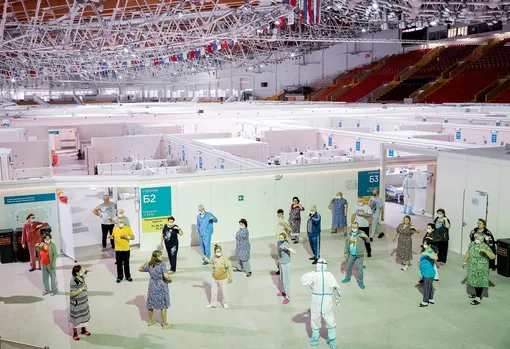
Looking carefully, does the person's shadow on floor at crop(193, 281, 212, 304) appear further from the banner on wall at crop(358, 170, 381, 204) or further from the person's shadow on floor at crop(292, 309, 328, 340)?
the banner on wall at crop(358, 170, 381, 204)

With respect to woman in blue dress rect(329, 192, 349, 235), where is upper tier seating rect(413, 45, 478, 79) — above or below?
above

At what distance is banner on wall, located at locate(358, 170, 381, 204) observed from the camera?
13.5m

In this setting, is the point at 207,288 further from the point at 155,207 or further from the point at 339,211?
the point at 339,211

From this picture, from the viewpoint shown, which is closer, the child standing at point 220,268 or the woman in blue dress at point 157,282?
the woman in blue dress at point 157,282

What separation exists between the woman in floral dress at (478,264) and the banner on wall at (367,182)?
527 cm

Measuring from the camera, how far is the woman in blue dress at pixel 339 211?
1200cm

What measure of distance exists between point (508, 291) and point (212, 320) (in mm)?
5275

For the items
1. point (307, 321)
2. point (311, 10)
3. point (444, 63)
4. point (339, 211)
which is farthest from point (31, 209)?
point (444, 63)

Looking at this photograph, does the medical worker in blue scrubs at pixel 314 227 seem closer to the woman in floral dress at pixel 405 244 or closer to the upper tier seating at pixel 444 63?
the woman in floral dress at pixel 405 244

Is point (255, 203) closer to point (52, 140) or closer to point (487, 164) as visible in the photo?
point (487, 164)

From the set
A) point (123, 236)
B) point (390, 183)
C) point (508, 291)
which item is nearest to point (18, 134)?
point (123, 236)

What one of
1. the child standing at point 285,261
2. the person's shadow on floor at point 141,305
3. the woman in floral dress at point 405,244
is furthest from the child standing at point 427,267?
the person's shadow on floor at point 141,305

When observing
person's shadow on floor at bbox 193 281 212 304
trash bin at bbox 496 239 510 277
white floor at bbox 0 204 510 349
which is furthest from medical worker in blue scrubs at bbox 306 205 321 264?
trash bin at bbox 496 239 510 277

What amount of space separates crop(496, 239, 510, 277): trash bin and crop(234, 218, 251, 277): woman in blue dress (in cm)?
488
